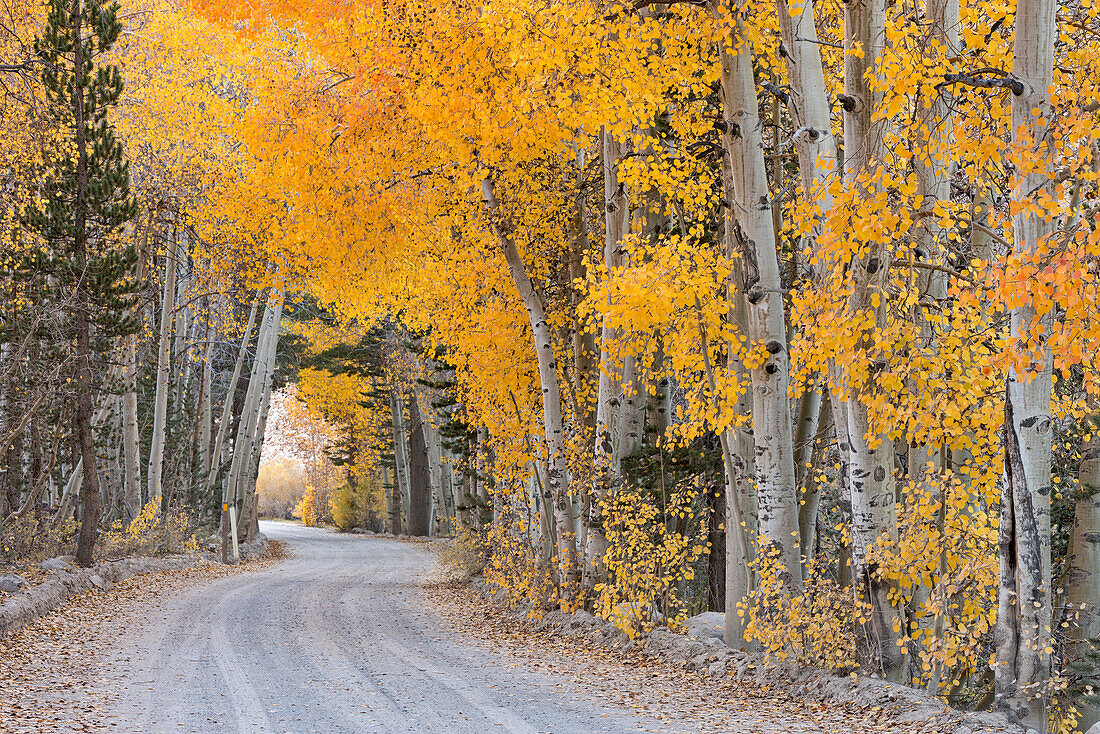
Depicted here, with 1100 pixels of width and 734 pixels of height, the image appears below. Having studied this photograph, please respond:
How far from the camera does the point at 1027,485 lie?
5.47 meters

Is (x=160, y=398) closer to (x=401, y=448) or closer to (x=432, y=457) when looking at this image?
(x=432, y=457)

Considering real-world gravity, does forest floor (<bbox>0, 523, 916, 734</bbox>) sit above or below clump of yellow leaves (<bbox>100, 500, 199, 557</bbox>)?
below

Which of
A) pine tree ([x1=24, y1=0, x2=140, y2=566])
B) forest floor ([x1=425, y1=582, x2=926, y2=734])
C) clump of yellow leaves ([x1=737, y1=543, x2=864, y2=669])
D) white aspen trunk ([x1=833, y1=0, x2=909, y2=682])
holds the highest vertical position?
pine tree ([x1=24, y1=0, x2=140, y2=566])

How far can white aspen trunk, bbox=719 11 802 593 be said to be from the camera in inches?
307

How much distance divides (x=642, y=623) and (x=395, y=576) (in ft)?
32.8

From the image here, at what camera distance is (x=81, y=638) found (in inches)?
394

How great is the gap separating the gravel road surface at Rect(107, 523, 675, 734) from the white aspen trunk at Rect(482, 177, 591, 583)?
1.72 metres

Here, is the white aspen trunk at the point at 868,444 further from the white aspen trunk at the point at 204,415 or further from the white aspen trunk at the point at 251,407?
the white aspen trunk at the point at 204,415

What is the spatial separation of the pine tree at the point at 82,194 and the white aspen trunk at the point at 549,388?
5308 millimetres

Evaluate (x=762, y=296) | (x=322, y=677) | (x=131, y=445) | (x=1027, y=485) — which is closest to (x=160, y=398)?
(x=131, y=445)

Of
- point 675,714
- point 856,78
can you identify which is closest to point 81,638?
point 675,714

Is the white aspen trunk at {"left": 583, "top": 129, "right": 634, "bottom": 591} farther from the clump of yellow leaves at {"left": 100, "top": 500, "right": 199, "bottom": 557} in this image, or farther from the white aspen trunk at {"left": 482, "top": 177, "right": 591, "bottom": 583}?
the clump of yellow leaves at {"left": 100, "top": 500, "right": 199, "bottom": 557}

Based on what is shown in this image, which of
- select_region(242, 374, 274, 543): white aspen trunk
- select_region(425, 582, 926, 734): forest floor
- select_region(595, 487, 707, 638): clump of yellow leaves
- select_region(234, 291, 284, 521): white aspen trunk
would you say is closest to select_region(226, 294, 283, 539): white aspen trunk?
select_region(234, 291, 284, 521): white aspen trunk

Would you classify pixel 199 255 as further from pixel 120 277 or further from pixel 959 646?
pixel 959 646
